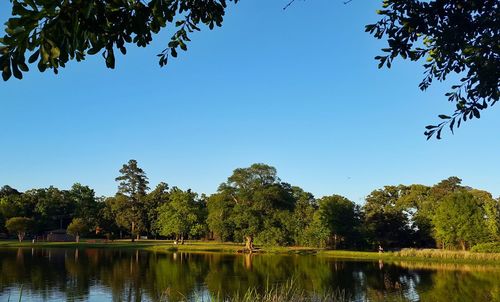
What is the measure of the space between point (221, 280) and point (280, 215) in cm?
2985

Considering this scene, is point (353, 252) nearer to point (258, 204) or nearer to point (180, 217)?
point (258, 204)

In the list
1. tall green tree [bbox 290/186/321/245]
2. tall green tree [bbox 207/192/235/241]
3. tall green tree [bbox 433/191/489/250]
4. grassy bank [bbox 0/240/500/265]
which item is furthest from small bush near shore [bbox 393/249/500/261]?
tall green tree [bbox 207/192/235/241]

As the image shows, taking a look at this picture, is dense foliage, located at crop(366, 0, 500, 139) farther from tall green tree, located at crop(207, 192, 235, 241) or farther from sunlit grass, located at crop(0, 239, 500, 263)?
tall green tree, located at crop(207, 192, 235, 241)

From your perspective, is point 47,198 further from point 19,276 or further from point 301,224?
point 19,276

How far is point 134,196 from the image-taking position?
2936 inches

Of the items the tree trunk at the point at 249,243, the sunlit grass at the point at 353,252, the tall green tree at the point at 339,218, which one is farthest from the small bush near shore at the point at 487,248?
the tree trunk at the point at 249,243

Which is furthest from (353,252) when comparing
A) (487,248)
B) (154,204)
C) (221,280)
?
(154,204)

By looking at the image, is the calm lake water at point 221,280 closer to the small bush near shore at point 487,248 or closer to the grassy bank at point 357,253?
the grassy bank at point 357,253

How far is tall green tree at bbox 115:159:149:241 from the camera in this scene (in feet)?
229

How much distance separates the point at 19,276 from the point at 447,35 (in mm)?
29796

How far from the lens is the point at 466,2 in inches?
147

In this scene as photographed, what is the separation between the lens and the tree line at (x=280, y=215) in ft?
158

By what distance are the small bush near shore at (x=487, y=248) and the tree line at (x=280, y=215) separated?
157cm

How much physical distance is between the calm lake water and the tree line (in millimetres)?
12545
